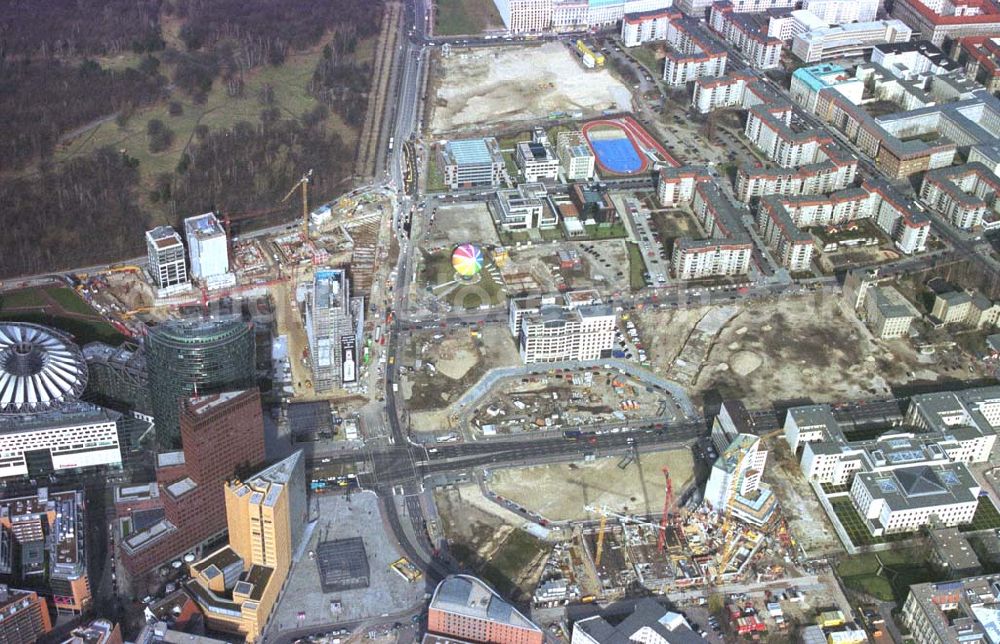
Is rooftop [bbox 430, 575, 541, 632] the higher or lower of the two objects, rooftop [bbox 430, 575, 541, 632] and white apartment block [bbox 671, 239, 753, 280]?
the lower

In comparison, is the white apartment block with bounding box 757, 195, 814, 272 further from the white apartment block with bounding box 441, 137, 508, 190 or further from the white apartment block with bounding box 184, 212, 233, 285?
the white apartment block with bounding box 184, 212, 233, 285

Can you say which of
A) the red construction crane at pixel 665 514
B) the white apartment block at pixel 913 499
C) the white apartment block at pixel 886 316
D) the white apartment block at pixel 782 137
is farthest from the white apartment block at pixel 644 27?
the white apartment block at pixel 913 499

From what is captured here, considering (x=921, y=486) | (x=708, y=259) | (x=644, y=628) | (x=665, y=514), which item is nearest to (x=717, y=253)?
(x=708, y=259)

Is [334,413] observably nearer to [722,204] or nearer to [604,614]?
[604,614]

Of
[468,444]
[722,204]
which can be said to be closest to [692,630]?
[468,444]

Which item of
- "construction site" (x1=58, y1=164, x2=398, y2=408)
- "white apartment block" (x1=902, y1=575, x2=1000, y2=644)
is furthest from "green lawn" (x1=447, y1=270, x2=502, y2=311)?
"white apartment block" (x1=902, y1=575, x2=1000, y2=644)

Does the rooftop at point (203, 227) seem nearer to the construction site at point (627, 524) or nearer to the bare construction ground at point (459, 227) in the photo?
the bare construction ground at point (459, 227)

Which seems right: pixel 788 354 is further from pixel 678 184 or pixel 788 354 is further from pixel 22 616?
pixel 22 616
